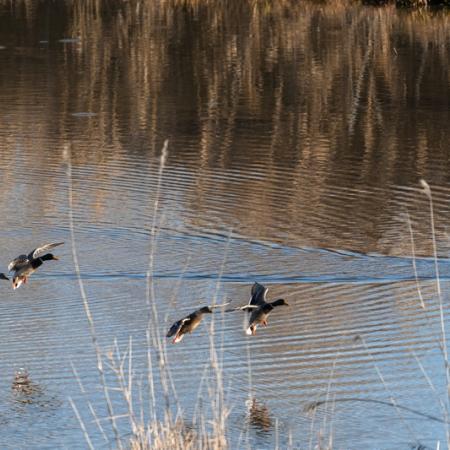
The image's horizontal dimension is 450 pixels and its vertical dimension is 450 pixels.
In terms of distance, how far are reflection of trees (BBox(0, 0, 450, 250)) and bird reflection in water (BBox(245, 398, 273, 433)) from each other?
4092 mm

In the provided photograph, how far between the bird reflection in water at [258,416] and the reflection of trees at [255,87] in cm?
409

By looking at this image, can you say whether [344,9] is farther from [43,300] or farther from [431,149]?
[43,300]

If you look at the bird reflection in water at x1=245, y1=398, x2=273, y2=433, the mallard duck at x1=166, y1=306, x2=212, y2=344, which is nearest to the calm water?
the bird reflection in water at x1=245, y1=398, x2=273, y2=433

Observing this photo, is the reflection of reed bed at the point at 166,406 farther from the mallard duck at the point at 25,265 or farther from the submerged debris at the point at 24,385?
the mallard duck at the point at 25,265

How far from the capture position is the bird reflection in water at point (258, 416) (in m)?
6.45

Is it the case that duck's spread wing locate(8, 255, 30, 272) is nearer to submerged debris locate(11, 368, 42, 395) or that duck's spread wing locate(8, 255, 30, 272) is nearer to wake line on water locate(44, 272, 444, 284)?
wake line on water locate(44, 272, 444, 284)

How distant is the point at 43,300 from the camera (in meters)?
8.73

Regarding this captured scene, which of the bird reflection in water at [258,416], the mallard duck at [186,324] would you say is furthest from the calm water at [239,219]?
the mallard duck at [186,324]

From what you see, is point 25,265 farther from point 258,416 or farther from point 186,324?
point 258,416

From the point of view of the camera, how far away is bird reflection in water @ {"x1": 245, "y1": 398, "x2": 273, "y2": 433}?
21.2 feet

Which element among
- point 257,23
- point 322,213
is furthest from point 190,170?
point 257,23

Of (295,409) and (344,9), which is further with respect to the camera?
(344,9)

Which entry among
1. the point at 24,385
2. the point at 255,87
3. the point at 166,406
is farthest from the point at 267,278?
the point at 255,87

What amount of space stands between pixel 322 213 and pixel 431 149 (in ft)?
11.5
